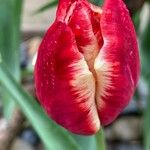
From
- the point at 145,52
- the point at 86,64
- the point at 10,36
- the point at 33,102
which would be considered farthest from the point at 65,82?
the point at 145,52

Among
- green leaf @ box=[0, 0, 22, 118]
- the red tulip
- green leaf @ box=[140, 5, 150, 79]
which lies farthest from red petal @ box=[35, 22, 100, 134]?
green leaf @ box=[140, 5, 150, 79]

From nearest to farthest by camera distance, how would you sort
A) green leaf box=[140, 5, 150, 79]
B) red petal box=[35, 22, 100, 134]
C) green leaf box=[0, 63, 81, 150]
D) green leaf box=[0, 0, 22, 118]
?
1. red petal box=[35, 22, 100, 134]
2. green leaf box=[0, 63, 81, 150]
3. green leaf box=[0, 0, 22, 118]
4. green leaf box=[140, 5, 150, 79]

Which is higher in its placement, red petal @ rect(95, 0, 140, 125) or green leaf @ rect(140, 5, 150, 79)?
red petal @ rect(95, 0, 140, 125)

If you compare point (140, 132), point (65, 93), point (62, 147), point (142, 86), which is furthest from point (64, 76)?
point (142, 86)

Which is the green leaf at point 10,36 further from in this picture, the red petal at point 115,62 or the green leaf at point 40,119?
the red petal at point 115,62

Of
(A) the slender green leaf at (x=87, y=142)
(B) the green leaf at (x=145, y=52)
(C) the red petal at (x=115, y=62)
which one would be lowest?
Answer: (B) the green leaf at (x=145, y=52)

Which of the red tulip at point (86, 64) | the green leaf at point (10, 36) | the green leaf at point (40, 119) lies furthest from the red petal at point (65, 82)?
the green leaf at point (10, 36)

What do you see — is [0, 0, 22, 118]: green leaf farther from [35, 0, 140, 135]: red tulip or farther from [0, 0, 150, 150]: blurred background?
[35, 0, 140, 135]: red tulip
